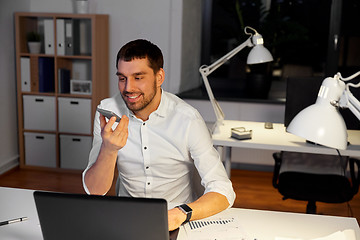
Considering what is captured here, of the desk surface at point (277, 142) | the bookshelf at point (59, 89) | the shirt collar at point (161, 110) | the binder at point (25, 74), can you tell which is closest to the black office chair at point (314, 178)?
the desk surface at point (277, 142)

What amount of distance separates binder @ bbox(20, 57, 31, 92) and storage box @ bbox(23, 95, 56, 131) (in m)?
0.09

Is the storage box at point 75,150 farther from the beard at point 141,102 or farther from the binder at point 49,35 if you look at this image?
the beard at point 141,102

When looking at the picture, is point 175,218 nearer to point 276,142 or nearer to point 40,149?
point 276,142

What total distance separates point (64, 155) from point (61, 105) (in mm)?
479

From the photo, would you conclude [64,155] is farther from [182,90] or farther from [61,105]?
[182,90]

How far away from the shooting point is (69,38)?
13.4 ft

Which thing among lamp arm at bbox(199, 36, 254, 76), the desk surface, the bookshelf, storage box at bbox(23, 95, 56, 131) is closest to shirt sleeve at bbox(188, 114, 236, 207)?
the desk surface

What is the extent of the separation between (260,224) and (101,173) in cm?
63

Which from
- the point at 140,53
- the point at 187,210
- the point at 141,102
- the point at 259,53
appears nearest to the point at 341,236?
the point at 187,210

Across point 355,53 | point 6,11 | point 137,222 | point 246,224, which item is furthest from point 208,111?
point 137,222

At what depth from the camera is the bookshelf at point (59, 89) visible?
4090mm

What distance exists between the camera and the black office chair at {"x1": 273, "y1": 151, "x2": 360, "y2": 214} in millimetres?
2697

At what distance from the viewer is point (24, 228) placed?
1542 millimetres

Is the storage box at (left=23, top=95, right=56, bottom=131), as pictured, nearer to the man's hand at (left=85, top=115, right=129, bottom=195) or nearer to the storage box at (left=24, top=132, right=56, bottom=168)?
the storage box at (left=24, top=132, right=56, bottom=168)
